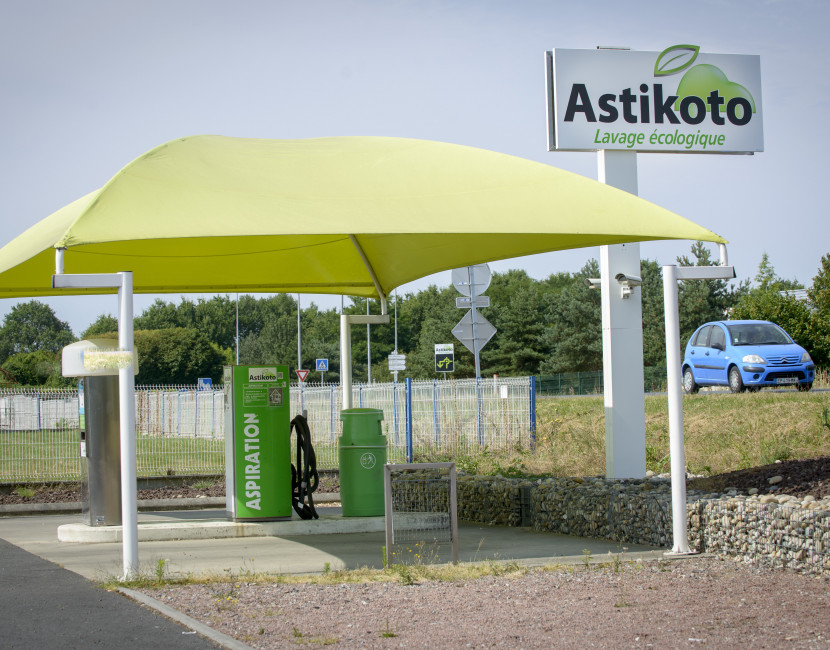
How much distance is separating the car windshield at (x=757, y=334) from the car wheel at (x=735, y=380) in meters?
0.64

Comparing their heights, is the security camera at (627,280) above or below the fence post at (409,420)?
above

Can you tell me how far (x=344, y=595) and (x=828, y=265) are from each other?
1320 inches

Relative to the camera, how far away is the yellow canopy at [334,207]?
749 centimetres

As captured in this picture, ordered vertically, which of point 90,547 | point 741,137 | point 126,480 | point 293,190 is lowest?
point 90,547

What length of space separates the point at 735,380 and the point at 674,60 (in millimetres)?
10639

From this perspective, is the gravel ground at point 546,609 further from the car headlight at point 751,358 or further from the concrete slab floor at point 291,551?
the car headlight at point 751,358

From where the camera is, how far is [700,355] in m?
22.6

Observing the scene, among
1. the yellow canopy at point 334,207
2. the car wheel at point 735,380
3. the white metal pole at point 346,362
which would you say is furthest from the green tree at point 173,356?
the yellow canopy at point 334,207

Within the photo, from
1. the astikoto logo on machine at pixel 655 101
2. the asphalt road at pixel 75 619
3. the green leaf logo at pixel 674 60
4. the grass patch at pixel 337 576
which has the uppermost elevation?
the green leaf logo at pixel 674 60

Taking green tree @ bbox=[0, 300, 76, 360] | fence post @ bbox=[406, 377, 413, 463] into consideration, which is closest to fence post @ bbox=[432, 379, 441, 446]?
fence post @ bbox=[406, 377, 413, 463]

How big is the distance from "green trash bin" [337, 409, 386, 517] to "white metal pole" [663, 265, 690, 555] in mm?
3339

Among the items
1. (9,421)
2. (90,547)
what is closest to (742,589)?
(90,547)

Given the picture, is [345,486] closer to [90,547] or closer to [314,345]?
[90,547]

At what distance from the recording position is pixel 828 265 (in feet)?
117
